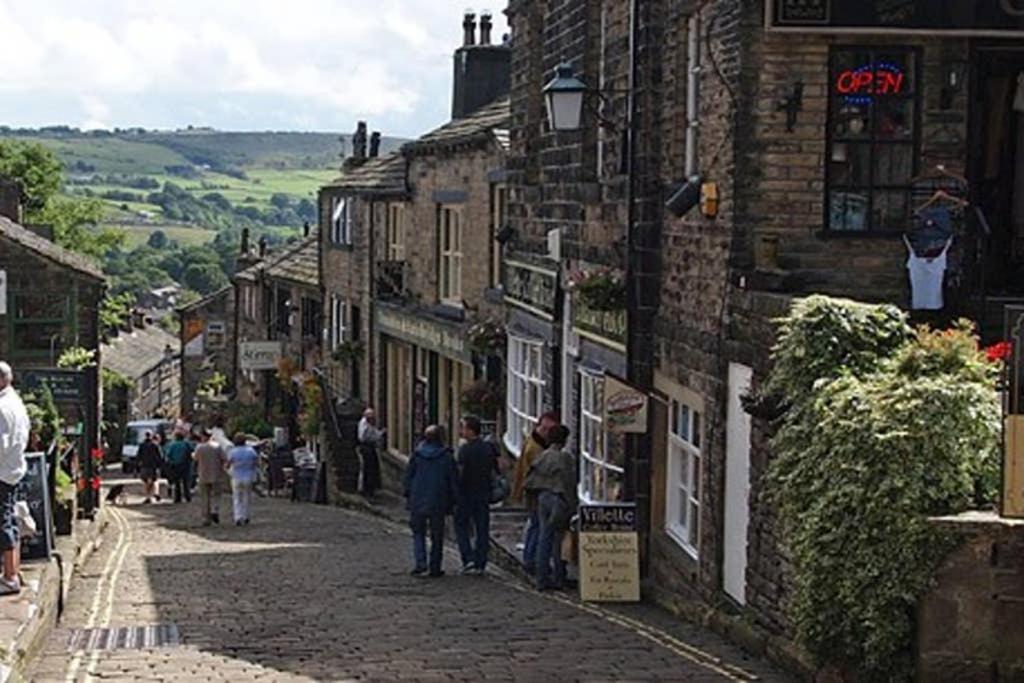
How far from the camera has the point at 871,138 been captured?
14297 mm

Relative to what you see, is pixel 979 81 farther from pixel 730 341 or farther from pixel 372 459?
pixel 372 459

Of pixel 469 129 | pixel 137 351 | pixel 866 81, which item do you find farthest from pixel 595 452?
pixel 137 351

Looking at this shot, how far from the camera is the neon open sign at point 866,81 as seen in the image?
1413 centimetres

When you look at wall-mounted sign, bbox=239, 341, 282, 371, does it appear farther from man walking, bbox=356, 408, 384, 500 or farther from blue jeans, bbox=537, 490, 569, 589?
blue jeans, bbox=537, 490, 569, 589

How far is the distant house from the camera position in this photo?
84.0 meters

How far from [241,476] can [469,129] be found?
7.62m

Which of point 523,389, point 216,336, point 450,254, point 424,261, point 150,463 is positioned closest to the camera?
point 523,389

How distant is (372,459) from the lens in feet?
107

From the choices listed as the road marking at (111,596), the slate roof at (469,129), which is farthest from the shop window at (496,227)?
the road marking at (111,596)

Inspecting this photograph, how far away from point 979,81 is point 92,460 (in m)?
16.3

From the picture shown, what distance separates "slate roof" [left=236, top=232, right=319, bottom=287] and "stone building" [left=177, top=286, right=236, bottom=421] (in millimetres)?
14865

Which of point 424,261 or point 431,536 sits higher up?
point 424,261

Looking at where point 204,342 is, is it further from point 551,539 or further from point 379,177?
point 551,539

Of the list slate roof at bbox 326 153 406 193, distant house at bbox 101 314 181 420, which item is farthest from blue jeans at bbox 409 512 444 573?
distant house at bbox 101 314 181 420
